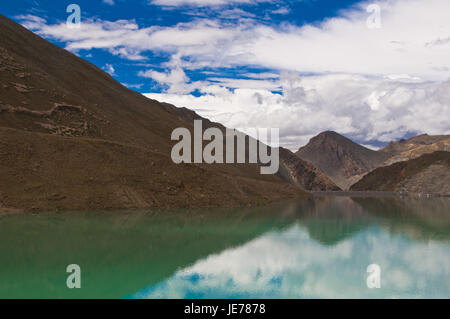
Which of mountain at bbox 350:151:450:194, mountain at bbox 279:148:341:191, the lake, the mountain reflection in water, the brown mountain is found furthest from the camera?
mountain at bbox 279:148:341:191

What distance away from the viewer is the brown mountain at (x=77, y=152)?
48.9 meters

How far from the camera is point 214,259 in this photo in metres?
23.1

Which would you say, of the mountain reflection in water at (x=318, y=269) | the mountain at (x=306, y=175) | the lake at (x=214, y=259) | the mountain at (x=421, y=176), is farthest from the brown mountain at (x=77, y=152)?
the mountain at (x=306, y=175)

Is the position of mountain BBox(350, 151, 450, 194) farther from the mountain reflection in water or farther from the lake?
the mountain reflection in water

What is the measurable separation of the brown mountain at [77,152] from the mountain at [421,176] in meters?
79.5

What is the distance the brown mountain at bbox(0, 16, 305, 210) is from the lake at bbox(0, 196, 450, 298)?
955 cm

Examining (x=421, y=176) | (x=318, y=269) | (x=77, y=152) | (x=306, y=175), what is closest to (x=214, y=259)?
(x=318, y=269)

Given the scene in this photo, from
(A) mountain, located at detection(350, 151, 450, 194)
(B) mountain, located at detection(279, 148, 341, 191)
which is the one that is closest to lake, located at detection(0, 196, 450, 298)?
(A) mountain, located at detection(350, 151, 450, 194)

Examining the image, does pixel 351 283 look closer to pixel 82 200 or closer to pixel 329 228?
pixel 329 228

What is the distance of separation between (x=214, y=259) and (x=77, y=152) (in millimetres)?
37209

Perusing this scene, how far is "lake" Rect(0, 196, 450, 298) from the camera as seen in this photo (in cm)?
1644

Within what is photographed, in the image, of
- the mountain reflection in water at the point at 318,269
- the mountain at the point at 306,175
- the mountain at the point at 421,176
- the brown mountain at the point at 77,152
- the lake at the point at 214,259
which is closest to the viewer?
the mountain reflection in water at the point at 318,269

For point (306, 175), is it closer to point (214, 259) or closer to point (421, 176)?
point (421, 176)

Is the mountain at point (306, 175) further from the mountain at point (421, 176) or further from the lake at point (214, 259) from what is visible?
the lake at point (214, 259)
